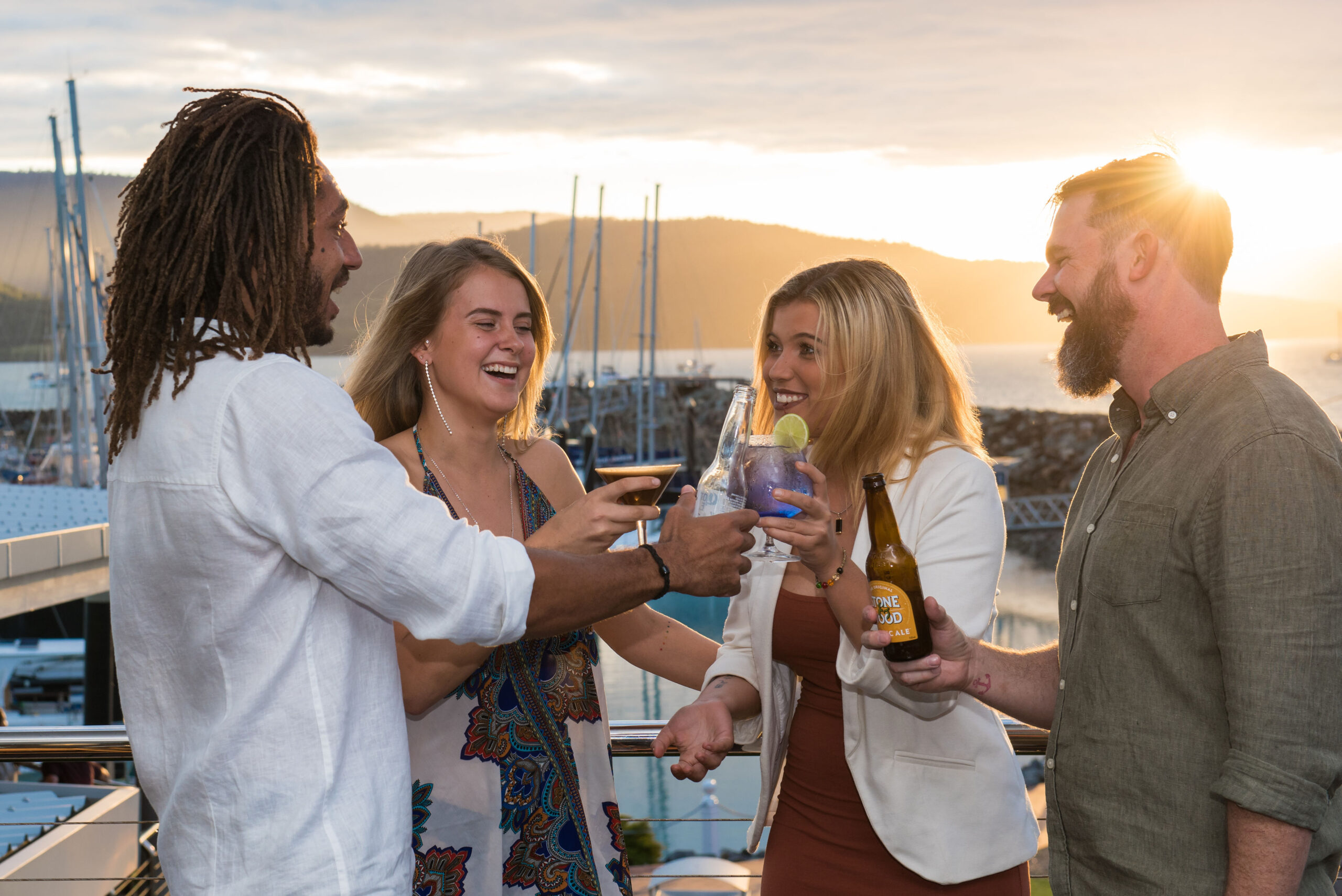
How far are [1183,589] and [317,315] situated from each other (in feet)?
4.45

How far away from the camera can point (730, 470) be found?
210 cm

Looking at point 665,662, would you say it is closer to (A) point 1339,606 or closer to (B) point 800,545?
(B) point 800,545

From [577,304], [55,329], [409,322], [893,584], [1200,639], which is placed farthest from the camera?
[577,304]

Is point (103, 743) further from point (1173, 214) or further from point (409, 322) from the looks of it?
point (1173, 214)

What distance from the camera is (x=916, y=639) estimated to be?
186 cm

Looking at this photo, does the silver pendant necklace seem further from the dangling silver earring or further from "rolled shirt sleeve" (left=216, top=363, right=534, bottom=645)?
"rolled shirt sleeve" (left=216, top=363, right=534, bottom=645)

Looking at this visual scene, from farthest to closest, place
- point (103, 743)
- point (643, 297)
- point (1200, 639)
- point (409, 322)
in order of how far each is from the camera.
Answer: point (643, 297) < point (409, 322) < point (103, 743) < point (1200, 639)

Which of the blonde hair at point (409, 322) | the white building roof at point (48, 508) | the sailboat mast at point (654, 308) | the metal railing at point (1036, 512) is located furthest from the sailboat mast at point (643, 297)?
the blonde hair at point (409, 322)

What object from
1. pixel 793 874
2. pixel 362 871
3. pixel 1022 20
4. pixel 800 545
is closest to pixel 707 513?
pixel 800 545

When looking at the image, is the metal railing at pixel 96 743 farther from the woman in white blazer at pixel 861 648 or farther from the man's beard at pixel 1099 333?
the man's beard at pixel 1099 333

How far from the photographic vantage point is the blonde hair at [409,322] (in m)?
2.41

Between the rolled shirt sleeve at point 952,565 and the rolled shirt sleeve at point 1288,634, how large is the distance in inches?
23.7

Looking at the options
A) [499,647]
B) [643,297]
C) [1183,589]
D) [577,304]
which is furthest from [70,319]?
[1183,589]

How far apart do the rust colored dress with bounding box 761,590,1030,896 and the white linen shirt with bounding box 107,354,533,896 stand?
0.99 metres
